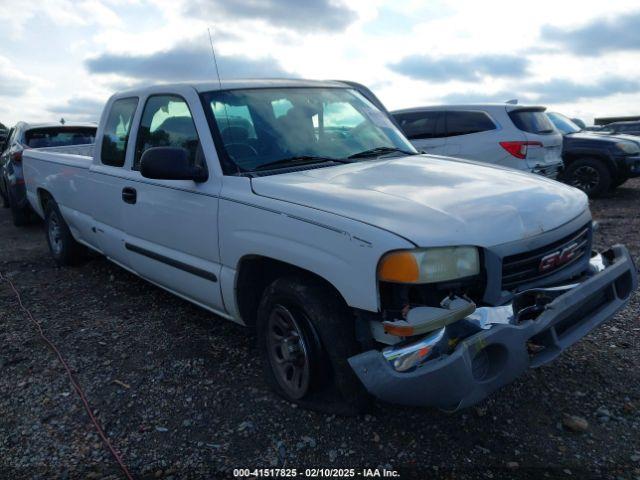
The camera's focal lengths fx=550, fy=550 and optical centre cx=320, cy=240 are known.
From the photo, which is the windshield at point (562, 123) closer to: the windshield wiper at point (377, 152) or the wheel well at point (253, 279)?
the windshield wiper at point (377, 152)

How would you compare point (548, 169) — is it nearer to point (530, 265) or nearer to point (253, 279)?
point (530, 265)

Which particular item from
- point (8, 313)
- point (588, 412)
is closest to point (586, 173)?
point (588, 412)

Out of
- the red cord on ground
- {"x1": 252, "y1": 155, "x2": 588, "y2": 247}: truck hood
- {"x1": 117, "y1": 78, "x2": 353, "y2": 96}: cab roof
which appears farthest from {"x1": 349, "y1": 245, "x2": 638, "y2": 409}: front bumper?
{"x1": 117, "y1": 78, "x2": 353, "y2": 96}: cab roof

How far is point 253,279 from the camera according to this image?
10.4 feet

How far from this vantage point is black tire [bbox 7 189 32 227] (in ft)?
28.1

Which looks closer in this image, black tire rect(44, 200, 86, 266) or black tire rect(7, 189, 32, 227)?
black tire rect(44, 200, 86, 266)

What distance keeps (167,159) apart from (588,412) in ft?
8.72

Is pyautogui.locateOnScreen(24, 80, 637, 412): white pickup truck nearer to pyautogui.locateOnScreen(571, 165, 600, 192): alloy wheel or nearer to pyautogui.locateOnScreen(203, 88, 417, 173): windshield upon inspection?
pyautogui.locateOnScreen(203, 88, 417, 173): windshield

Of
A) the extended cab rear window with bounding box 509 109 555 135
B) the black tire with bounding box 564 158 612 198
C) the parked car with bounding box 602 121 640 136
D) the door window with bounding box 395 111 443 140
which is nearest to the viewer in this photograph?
the extended cab rear window with bounding box 509 109 555 135

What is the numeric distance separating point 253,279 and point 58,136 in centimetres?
688

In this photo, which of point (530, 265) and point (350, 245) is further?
point (530, 265)

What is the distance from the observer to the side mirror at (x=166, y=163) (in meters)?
3.10

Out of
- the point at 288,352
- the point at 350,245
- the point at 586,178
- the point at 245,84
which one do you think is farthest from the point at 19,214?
the point at 586,178

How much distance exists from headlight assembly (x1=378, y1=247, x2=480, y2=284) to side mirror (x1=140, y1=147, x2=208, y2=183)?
4.67 ft
